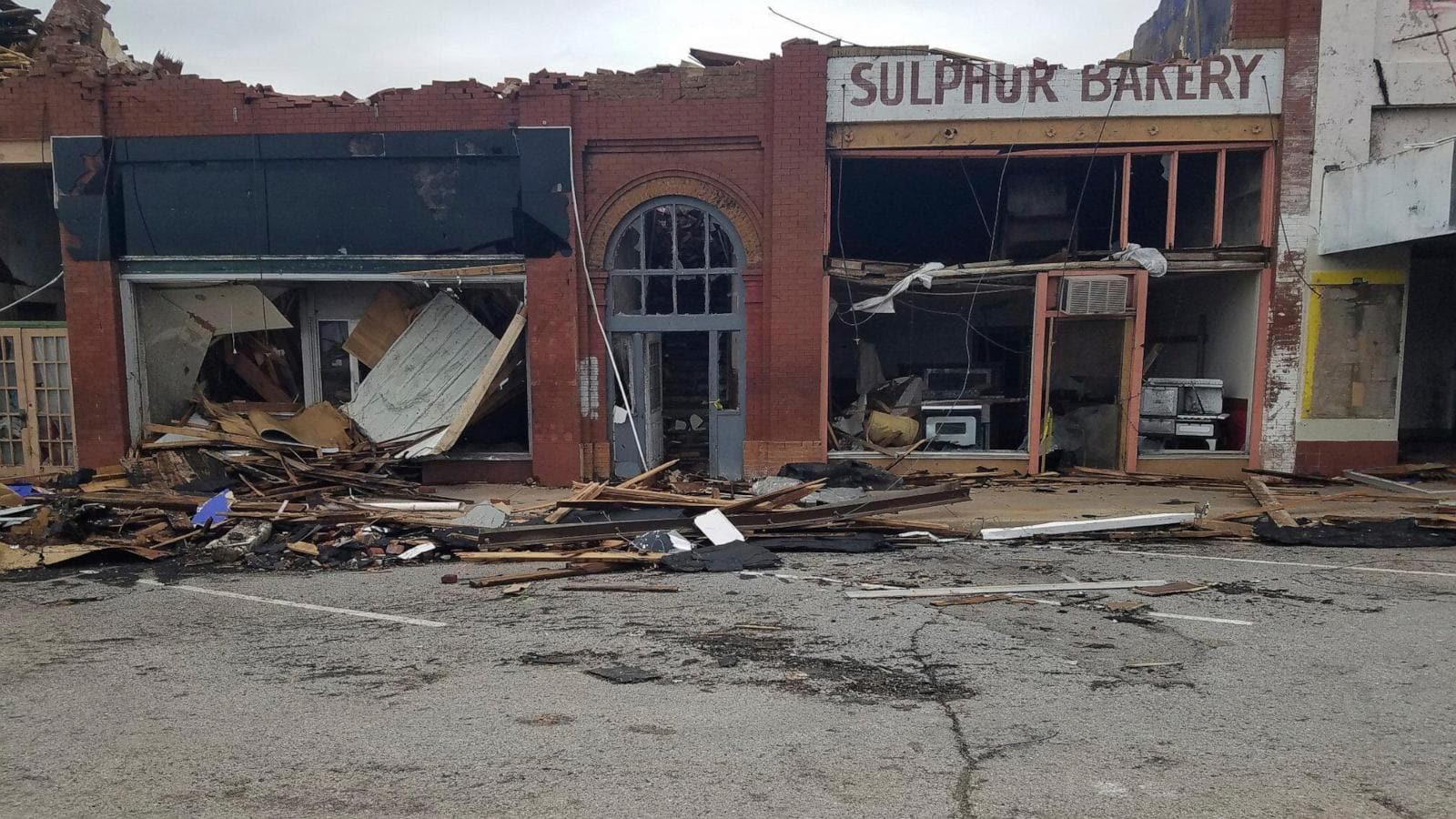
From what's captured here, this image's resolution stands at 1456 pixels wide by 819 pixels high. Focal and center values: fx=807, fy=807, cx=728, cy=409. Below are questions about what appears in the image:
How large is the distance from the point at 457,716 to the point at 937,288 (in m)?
10.6

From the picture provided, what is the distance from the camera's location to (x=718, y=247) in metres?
12.6

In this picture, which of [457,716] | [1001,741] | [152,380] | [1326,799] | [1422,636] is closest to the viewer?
[1326,799]

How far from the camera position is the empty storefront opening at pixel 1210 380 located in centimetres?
1222

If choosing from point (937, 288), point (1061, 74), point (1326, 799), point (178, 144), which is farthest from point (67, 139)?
point (1326, 799)

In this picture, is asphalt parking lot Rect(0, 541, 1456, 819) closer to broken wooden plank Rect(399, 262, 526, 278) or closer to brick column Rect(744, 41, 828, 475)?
brick column Rect(744, 41, 828, 475)

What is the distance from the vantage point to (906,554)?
8.44 metres

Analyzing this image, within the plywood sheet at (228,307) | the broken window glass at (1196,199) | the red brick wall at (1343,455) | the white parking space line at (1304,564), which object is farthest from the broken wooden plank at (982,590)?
the plywood sheet at (228,307)

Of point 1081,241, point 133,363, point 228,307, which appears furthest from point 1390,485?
point 133,363

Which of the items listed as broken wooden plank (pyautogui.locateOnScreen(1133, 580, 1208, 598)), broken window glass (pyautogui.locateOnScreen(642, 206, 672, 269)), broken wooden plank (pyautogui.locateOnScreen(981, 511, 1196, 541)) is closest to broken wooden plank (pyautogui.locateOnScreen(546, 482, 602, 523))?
broken window glass (pyautogui.locateOnScreen(642, 206, 672, 269))

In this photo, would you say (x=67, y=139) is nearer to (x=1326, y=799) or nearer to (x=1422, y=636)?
(x=1326, y=799)

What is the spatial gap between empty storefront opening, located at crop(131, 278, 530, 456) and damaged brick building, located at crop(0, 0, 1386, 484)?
0.19ft

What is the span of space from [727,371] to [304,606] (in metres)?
7.24

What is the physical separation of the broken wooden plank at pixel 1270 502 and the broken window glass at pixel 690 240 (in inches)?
320

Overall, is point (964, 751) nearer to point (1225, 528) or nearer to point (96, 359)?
point (1225, 528)
